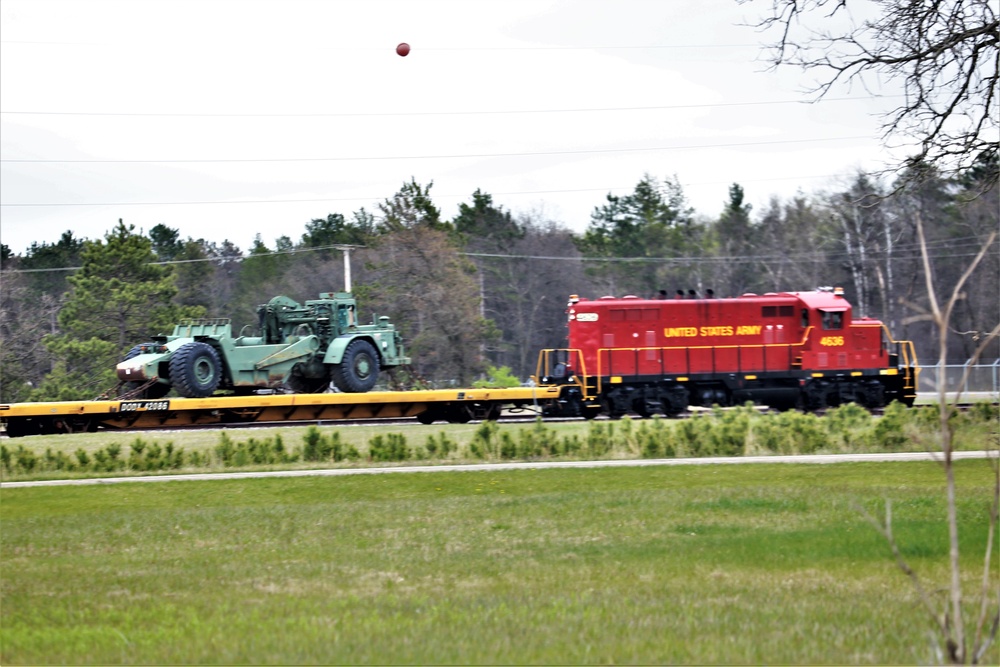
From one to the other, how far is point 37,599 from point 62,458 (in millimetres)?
12245

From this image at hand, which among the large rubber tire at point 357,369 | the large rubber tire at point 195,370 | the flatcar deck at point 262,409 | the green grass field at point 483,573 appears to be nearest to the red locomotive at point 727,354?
the flatcar deck at point 262,409

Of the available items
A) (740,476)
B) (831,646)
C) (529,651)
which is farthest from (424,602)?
(740,476)

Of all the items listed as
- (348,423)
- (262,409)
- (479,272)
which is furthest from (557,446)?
(479,272)

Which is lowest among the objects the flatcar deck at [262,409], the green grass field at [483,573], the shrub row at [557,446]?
the green grass field at [483,573]

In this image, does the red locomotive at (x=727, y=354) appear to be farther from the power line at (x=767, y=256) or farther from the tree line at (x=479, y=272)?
the power line at (x=767, y=256)

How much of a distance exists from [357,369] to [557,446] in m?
8.22

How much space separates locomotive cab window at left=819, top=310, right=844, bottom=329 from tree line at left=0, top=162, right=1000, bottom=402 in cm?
993

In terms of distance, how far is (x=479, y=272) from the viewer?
5625 centimetres

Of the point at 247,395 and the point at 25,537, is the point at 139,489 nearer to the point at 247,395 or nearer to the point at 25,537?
the point at 25,537

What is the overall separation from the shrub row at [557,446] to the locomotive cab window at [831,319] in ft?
27.3

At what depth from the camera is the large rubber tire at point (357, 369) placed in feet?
87.9

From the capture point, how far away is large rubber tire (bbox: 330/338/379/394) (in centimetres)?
2678

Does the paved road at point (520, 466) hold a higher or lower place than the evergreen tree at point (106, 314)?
lower

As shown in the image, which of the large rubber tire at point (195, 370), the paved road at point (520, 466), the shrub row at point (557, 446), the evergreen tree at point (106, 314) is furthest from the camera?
the evergreen tree at point (106, 314)
